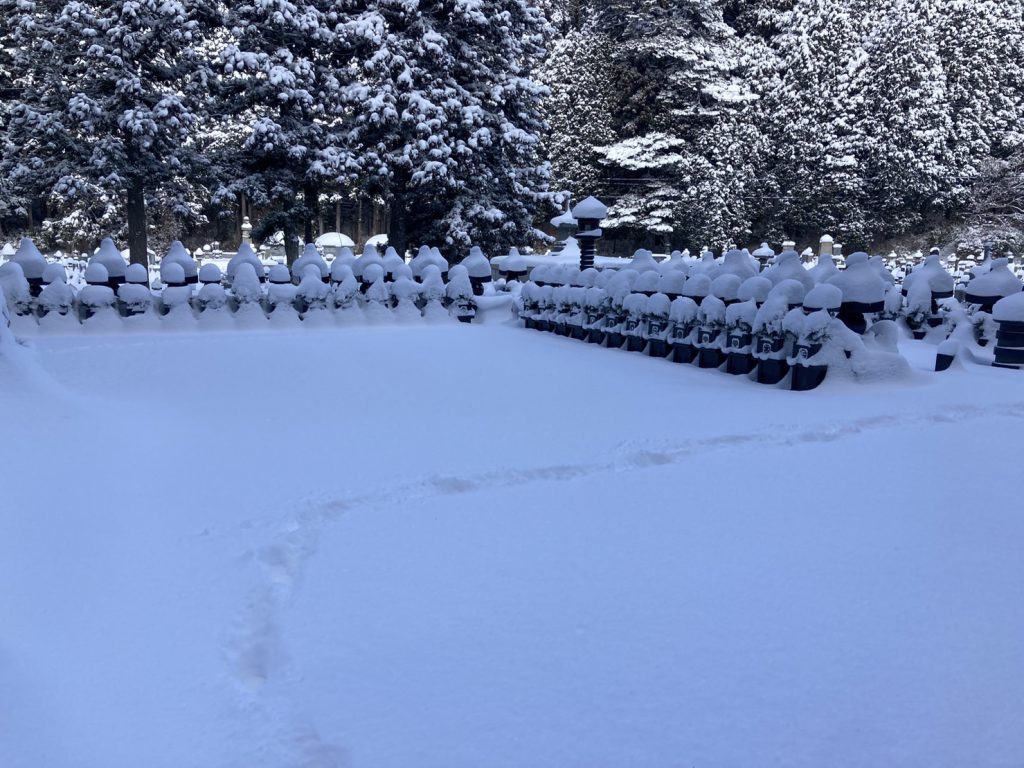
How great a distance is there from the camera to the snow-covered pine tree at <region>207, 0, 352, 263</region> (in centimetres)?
1988

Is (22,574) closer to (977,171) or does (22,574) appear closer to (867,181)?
(867,181)

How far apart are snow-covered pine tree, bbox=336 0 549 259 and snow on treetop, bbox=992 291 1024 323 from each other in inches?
563

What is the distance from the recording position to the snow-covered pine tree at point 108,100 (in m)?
19.4

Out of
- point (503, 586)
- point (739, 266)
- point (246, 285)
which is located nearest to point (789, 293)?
point (739, 266)

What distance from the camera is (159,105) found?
19422 mm

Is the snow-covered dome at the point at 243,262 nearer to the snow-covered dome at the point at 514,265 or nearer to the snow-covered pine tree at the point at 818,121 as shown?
the snow-covered dome at the point at 514,265

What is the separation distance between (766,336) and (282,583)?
583cm

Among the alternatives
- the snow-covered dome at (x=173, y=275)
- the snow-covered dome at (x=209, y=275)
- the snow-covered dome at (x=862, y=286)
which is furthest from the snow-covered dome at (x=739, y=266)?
the snow-covered dome at (x=173, y=275)

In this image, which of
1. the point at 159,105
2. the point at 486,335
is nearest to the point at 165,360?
the point at 486,335

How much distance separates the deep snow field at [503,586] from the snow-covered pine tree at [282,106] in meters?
15.9

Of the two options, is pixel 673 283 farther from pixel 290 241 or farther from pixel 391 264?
pixel 290 241

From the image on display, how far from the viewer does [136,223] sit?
20781mm

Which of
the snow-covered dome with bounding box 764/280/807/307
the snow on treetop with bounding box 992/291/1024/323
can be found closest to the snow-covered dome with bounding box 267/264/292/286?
the snow-covered dome with bounding box 764/280/807/307

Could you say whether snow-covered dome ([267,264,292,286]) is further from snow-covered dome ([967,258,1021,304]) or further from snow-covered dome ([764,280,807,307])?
snow-covered dome ([967,258,1021,304])
